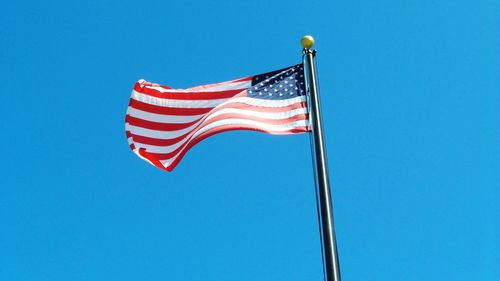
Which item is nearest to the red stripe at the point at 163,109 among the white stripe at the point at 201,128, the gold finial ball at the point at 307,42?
the white stripe at the point at 201,128

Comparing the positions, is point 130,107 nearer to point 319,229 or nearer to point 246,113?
point 246,113

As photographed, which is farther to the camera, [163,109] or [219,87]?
[163,109]

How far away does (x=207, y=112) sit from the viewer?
39.1 ft

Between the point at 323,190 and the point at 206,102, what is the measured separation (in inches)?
159

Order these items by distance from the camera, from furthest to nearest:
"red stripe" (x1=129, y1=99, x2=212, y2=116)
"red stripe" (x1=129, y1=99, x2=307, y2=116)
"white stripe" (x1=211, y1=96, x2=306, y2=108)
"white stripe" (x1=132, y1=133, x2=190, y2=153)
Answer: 1. "red stripe" (x1=129, y1=99, x2=212, y2=116)
2. "white stripe" (x1=132, y1=133, x2=190, y2=153)
3. "red stripe" (x1=129, y1=99, x2=307, y2=116)
4. "white stripe" (x1=211, y1=96, x2=306, y2=108)

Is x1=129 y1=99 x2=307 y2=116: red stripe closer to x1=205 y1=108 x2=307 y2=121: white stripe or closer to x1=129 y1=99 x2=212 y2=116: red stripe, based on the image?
x1=129 y1=99 x2=212 y2=116: red stripe

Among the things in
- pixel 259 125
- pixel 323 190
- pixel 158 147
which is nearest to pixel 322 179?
pixel 323 190

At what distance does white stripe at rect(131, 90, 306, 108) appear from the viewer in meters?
11.1

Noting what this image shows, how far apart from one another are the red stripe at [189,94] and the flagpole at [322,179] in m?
1.85

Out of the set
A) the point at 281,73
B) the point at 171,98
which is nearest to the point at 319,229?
the point at 281,73

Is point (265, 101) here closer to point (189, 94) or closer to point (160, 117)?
point (189, 94)

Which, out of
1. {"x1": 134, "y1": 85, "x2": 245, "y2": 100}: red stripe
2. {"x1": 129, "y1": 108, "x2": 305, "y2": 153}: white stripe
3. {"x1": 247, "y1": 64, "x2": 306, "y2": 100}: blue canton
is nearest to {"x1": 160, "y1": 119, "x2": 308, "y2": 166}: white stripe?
{"x1": 129, "y1": 108, "x2": 305, "y2": 153}: white stripe

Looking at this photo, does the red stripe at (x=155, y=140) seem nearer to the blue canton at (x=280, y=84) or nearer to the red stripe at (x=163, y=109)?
the red stripe at (x=163, y=109)

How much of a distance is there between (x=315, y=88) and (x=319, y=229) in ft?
7.77
